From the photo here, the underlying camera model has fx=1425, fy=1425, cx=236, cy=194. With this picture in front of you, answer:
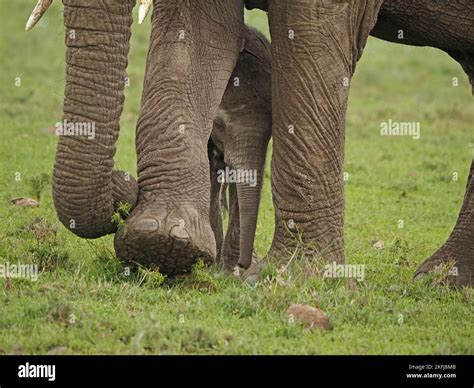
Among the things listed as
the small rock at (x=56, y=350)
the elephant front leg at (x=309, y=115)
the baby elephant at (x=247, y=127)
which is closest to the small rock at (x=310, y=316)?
the elephant front leg at (x=309, y=115)

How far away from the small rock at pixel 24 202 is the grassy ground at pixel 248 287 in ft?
0.26

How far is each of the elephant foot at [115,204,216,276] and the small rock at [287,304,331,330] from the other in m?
0.68

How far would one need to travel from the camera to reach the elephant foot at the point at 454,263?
8.93 meters

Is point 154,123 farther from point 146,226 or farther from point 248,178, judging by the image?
point 248,178

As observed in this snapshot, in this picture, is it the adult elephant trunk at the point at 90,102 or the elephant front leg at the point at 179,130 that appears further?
the elephant front leg at the point at 179,130

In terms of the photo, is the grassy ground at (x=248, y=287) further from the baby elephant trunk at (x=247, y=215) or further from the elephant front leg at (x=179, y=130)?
the baby elephant trunk at (x=247, y=215)

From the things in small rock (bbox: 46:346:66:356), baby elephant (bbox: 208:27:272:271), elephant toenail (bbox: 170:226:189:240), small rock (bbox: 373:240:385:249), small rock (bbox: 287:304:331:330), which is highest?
baby elephant (bbox: 208:27:272:271)

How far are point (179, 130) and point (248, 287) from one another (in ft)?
3.07

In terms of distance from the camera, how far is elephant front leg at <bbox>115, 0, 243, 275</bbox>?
7.46m

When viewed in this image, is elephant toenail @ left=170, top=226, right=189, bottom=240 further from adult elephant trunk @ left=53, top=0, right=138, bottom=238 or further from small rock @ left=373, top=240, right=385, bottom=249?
small rock @ left=373, top=240, right=385, bottom=249
